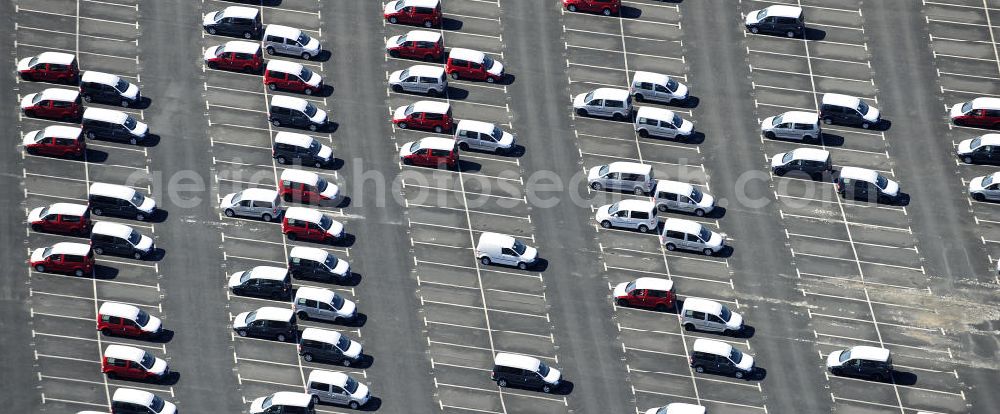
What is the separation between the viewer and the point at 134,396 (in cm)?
12675

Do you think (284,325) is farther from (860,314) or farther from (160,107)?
(860,314)

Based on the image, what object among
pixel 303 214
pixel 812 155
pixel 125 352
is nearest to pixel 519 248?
pixel 303 214

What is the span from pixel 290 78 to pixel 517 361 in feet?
105

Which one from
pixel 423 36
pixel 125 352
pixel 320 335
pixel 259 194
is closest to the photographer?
pixel 125 352

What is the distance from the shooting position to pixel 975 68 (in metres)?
156

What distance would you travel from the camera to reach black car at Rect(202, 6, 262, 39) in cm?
15545

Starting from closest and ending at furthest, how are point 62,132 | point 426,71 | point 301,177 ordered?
point 301,177, point 62,132, point 426,71

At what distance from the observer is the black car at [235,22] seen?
155450mm

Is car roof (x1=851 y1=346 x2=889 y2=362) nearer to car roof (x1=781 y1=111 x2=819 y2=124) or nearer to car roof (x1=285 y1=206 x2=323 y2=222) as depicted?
car roof (x1=781 y1=111 x2=819 y2=124)

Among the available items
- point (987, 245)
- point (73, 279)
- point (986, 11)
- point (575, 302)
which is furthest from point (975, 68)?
point (73, 279)

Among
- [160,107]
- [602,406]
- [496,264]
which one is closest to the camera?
[602,406]

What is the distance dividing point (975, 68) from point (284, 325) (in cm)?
5545

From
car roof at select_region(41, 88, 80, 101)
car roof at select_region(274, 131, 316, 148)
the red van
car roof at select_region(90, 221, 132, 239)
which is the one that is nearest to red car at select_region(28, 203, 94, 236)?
car roof at select_region(90, 221, 132, 239)

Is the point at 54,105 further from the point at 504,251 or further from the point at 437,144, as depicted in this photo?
the point at 504,251
